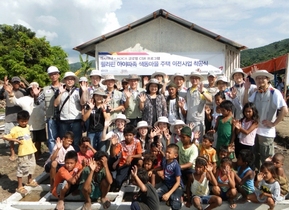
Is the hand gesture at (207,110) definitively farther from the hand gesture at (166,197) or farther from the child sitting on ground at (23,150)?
the child sitting on ground at (23,150)

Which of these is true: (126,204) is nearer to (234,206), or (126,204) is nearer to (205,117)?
(234,206)

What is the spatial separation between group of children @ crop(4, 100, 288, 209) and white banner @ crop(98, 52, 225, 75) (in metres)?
5.64

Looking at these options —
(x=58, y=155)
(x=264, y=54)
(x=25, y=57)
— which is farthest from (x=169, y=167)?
(x=264, y=54)

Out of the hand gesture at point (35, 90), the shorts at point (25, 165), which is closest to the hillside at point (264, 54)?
the hand gesture at point (35, 90)

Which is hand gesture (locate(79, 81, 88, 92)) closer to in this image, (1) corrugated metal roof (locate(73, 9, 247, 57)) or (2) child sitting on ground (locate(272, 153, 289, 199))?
(2) child sitting on ground (locate(272, 153, 289, 199))

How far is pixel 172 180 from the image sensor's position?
12.7 feet

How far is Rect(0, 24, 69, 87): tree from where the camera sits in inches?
1138

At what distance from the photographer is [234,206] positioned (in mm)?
3758

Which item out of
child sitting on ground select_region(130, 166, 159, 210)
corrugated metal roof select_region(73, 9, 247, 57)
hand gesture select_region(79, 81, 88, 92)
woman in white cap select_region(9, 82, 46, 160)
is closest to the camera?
child sitting on ground select_region(130, 166, 159, 210)

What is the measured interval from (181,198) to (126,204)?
0.83 meters

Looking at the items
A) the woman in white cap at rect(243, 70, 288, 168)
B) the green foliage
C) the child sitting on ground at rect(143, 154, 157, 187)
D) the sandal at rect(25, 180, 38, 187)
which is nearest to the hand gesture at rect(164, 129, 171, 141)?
the child sitting on ground at rect(143, 154, 157, 187)

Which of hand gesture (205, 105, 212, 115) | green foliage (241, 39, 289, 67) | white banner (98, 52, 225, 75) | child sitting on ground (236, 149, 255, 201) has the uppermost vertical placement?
green foliage (241, 39, 289, 67)

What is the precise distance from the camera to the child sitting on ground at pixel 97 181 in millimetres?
3775

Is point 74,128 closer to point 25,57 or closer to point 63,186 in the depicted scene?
point 63,186
